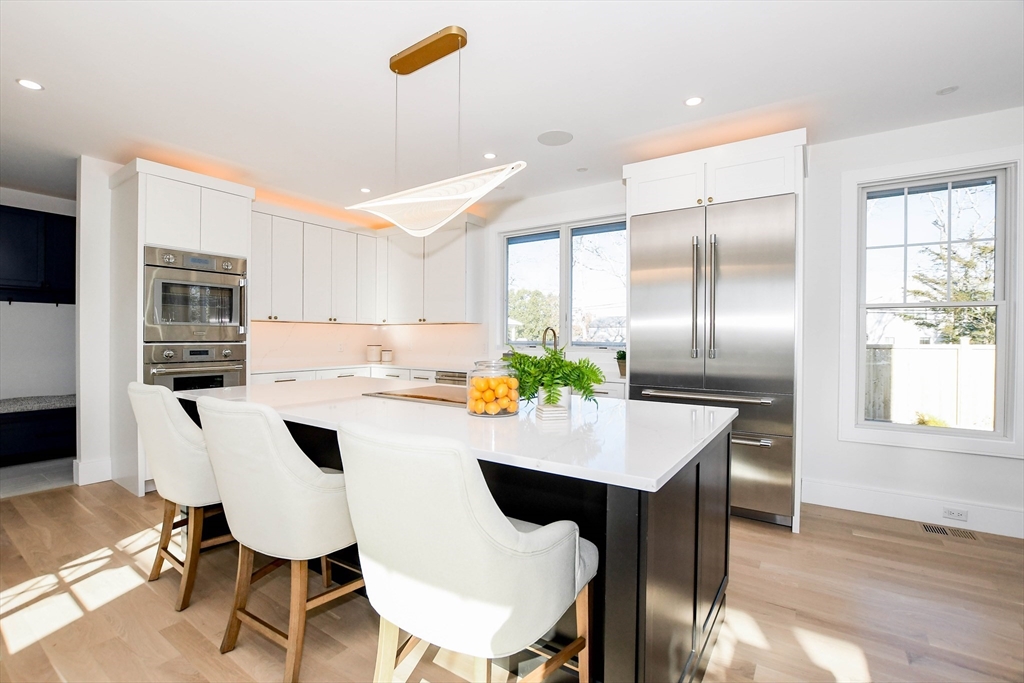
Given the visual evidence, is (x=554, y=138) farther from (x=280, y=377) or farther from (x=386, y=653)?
(x=280, y=377)

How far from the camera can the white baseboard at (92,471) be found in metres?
3.84

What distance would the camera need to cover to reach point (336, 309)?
5.30 metres

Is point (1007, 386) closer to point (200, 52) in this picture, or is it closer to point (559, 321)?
point (559, 321)

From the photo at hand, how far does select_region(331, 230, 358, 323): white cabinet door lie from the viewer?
17.3ft

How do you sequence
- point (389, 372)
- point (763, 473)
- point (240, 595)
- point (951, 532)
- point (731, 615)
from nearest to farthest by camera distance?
point (240, 595), point (731, 615), point (951, 532), point (763, 473), point (389, 372)

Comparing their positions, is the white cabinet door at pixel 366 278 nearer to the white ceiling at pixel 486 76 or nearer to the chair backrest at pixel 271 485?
the white ceiling at pixel 486 76

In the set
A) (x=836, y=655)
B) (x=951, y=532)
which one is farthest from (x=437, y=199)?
(x=951, y=532)

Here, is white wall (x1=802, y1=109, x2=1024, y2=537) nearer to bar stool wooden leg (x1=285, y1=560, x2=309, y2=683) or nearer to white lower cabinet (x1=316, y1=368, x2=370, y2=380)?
bar stool wooden leg (x1=285, y1=560, x2=309, y2=683)

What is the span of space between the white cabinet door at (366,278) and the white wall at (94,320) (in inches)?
86.2

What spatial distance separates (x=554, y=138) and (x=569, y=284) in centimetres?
162

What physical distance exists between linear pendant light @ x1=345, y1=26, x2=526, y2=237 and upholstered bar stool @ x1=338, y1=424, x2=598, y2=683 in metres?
1.12

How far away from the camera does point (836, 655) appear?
183 centimetres

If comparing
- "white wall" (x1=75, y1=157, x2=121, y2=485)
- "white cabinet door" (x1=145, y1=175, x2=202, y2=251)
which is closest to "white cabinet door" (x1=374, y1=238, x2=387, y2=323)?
"white cabinet door" (x1=145, y1=175, x2=202, y2=251)

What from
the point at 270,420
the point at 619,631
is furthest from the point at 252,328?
the point at 619,631
